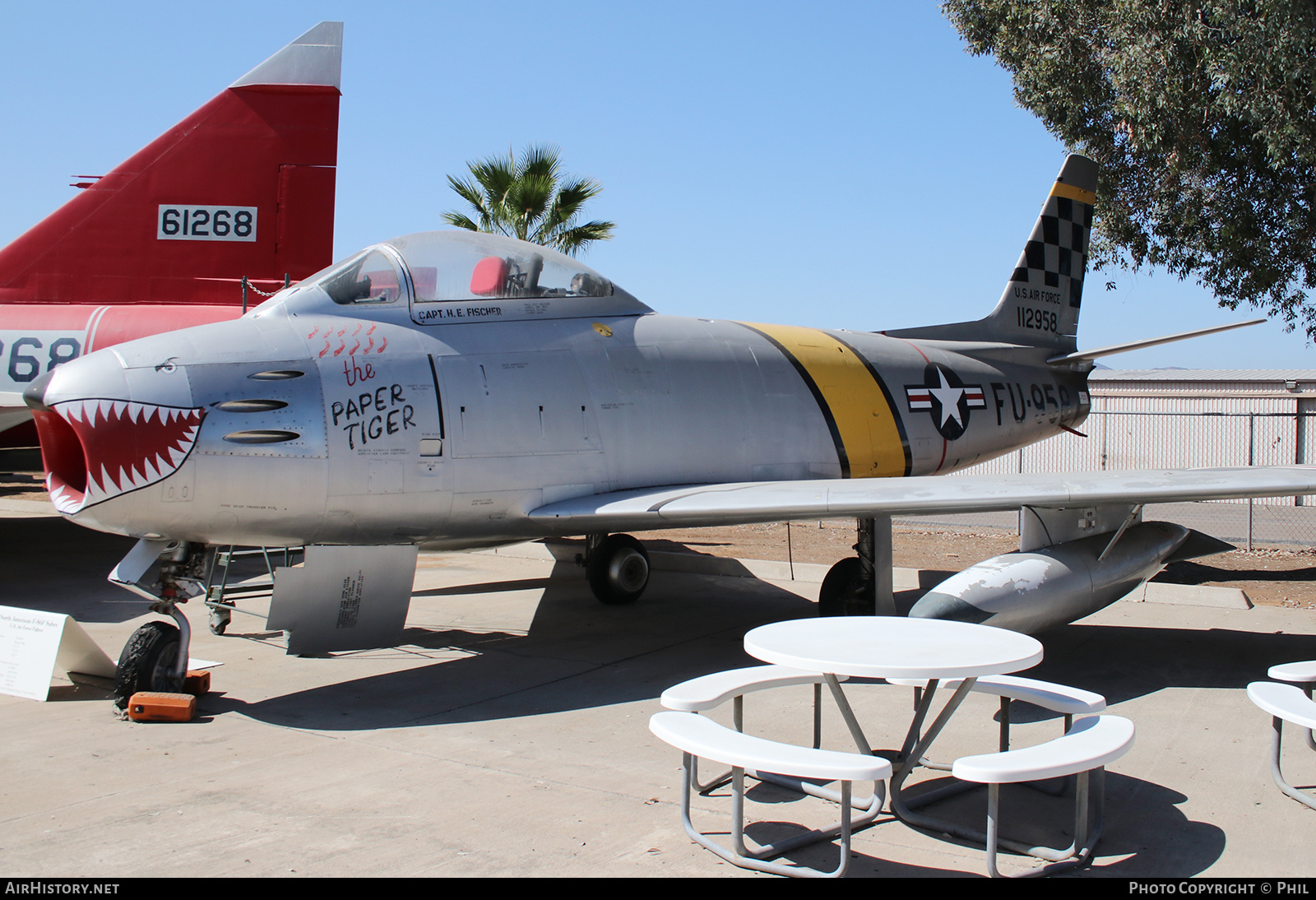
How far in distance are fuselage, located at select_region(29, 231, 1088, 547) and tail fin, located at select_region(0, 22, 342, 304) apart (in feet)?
22.0

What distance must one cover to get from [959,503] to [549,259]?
3.51 meters

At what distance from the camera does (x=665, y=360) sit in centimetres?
760

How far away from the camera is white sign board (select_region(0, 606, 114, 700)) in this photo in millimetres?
5848

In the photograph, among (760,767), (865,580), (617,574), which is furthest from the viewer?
(617,574)

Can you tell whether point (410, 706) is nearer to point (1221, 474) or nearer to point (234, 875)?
point (234, 875)

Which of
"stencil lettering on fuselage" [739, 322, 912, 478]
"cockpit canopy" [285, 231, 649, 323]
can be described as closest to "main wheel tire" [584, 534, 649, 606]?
"stencil lettering on fuselage" [739, 322, 912, 478]

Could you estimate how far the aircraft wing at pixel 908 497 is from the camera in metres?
6.18

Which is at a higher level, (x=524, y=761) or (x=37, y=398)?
(x=37, y=398)

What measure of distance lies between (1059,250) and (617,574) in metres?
6.88

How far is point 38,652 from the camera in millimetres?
5898

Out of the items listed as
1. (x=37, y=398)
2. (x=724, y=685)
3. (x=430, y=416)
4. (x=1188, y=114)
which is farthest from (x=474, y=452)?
(x=1188, y=114)

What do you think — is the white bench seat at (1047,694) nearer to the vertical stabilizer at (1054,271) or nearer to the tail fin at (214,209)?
the vertical stabilizer at (1054,271)

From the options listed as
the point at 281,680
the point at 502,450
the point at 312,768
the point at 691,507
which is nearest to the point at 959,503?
the point at 691,507

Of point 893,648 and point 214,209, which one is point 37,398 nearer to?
point 893,648
